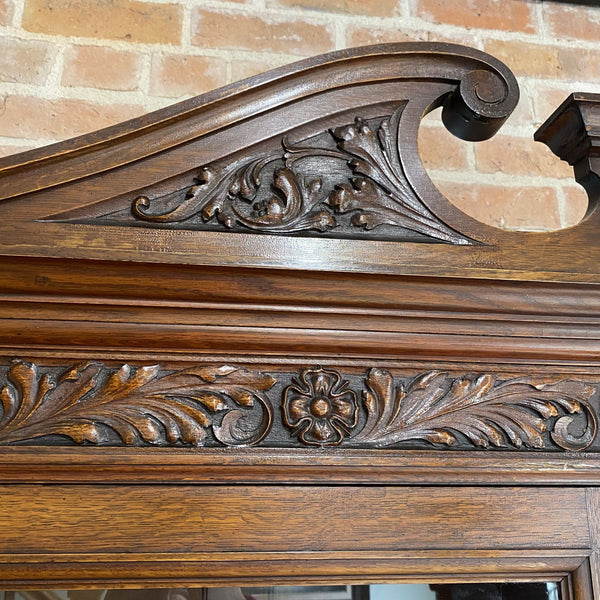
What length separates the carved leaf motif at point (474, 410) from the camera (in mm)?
630

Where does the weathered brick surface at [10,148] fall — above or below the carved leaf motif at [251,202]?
above

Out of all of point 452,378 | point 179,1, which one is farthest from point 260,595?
point 179,1

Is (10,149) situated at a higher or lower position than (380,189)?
higher

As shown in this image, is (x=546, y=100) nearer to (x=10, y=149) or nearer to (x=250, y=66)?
(x=250, y=66)

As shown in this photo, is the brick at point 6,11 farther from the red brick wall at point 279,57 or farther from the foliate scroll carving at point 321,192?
the foliate scroll carving at point 321,192

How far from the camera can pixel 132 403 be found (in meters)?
0.60

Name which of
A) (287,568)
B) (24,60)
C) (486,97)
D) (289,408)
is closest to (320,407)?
(289,408)

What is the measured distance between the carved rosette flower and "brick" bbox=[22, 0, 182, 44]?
2.17 feet

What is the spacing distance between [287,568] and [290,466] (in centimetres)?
9

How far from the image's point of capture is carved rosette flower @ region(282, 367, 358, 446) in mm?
614

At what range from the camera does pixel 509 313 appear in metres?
0.63

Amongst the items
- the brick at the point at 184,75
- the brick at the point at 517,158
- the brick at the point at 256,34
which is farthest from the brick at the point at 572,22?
the brick at the point at 184,75

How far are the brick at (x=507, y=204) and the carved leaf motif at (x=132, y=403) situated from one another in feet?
1.92

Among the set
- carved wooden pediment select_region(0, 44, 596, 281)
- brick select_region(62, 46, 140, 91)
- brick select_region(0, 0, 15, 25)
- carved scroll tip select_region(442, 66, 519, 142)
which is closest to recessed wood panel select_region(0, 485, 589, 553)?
carved wooden pediment select_region(0, 44, 596, 281)
